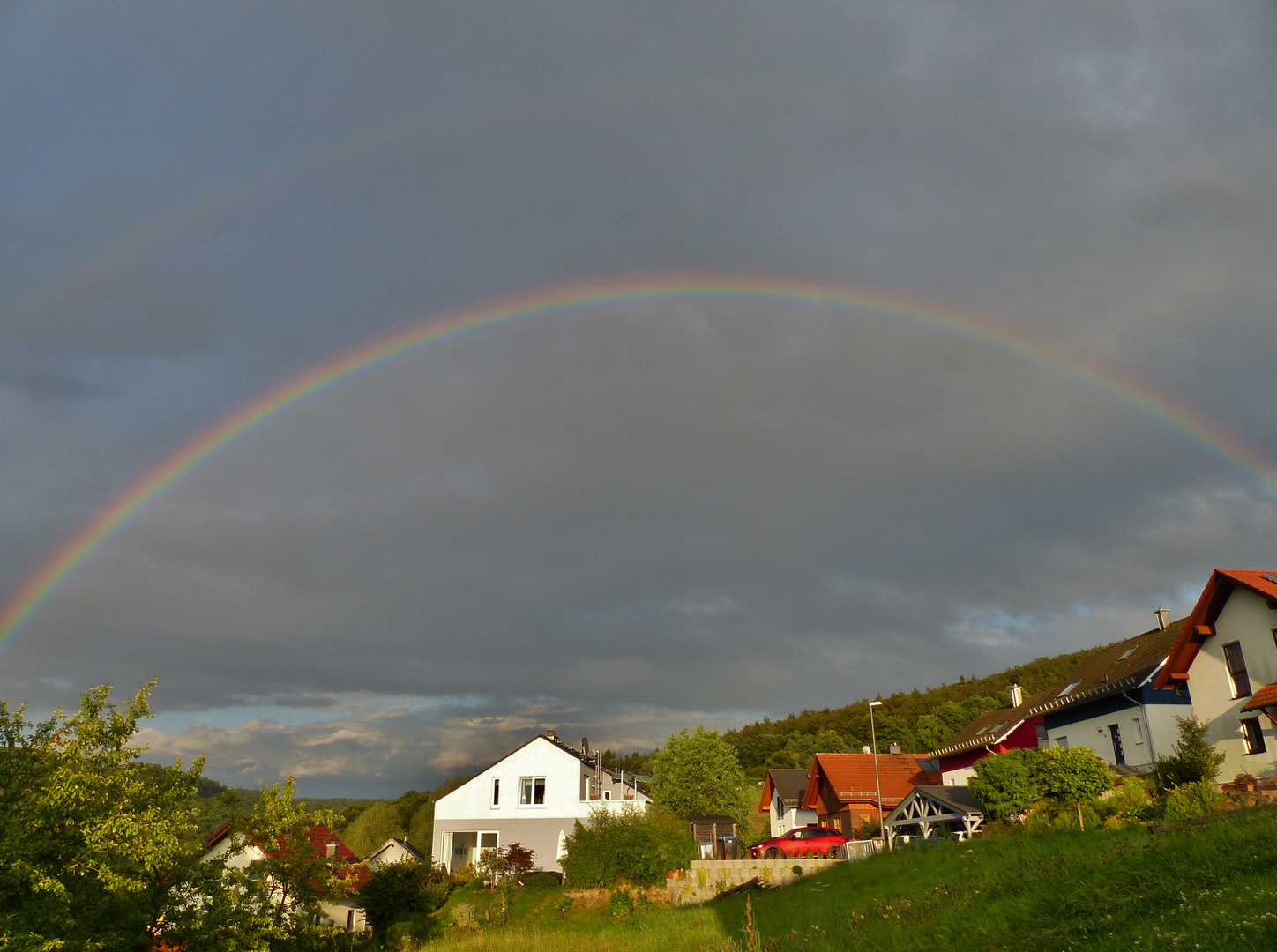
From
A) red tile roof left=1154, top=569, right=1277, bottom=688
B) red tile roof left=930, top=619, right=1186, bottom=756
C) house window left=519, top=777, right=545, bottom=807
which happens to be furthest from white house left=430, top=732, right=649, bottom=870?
red tile roof left=1154, top=569, right=1277, bottom=688

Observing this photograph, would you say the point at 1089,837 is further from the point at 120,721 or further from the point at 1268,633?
the point at 120,721

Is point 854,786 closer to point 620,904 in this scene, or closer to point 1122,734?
point 1122,734

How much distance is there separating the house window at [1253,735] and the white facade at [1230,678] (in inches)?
5.6

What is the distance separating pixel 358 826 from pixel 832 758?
70025 mm

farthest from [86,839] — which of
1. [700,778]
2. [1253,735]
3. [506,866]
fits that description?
[700,778]

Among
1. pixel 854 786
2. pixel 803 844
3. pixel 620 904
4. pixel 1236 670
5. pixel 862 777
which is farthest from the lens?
pixel 862 777

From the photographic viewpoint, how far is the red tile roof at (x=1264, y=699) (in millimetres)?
29344

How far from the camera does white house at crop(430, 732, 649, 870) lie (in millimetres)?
57344

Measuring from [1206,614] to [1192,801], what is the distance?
16.9m

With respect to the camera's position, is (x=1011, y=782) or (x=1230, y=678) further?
(x=1230, y=678)

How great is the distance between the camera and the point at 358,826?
108 metres

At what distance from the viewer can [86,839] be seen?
54.5ft

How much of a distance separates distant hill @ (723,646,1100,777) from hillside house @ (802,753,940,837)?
140 feet

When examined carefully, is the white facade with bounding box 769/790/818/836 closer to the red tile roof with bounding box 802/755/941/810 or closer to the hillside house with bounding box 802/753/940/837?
the hillside house with bounding box 802/753/940/837
